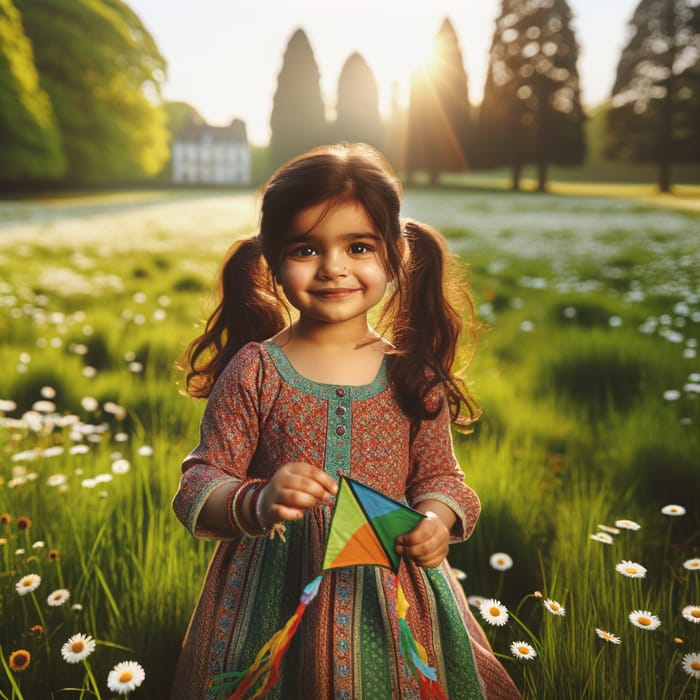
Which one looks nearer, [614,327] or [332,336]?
[332,336]

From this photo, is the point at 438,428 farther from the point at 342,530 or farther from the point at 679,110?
the point at 679,110

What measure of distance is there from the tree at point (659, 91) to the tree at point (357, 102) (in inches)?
700

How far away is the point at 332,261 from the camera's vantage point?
1.42m

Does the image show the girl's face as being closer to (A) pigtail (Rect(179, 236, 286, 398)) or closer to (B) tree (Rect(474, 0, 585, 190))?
(A) pigtail (Rect(179, 236, 286, 398))

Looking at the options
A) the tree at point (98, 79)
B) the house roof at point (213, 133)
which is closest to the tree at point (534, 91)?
the tree at point (98, 79)

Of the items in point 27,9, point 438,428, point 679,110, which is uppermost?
point 27,9

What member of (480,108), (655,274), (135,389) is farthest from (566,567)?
(480,108)

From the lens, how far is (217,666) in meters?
1.43

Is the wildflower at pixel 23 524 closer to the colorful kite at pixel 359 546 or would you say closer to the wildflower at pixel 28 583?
the wildflower at pixel 28 583

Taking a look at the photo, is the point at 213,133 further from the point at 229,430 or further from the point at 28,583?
the point at 229,430

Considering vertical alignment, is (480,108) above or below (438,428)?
above

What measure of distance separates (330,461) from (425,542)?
1.01ft

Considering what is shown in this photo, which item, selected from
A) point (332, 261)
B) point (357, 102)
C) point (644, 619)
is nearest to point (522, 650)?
point (644, 619)

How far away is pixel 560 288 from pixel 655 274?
1.50 m
